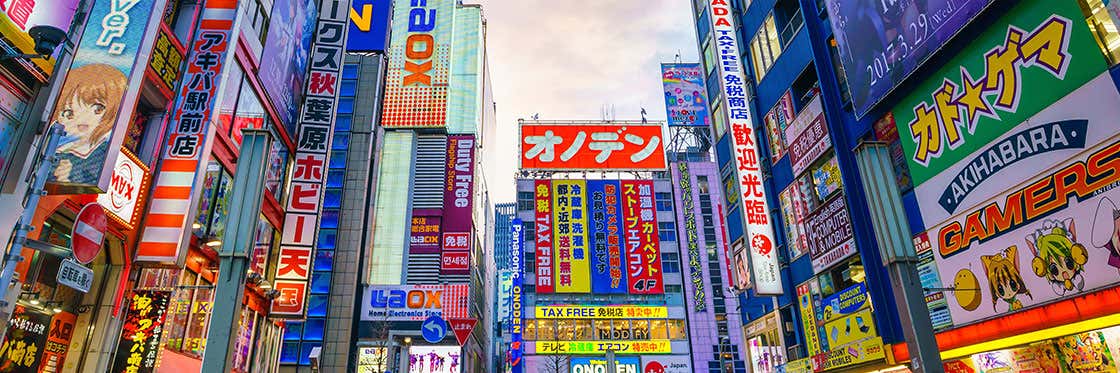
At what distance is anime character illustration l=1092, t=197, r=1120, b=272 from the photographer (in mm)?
10820

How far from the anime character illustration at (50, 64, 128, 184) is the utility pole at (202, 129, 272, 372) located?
14.5 ft

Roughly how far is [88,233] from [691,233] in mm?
55171

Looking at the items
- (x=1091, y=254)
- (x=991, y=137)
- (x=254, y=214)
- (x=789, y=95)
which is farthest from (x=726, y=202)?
(x=254, y=214)

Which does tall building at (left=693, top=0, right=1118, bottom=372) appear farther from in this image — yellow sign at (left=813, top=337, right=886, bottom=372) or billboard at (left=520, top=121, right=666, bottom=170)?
billboard at (left=520, top=121, right=666, bottom=170)

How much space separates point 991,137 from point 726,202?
17.5 metres

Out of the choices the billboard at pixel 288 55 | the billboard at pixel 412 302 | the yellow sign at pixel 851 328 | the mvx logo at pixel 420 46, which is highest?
the mvx logo at pixel 420 46

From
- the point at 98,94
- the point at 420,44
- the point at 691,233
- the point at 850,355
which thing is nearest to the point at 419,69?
the point at 420,44

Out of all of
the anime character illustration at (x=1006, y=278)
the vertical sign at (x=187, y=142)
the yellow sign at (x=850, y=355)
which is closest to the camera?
the anime character illustration at (x=1006, y=278)

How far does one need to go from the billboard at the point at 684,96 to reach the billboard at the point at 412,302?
32.8 m

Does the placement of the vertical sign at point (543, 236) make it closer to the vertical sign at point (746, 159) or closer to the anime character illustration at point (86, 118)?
the vertical sign at point (746, 159)

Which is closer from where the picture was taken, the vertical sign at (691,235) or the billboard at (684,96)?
the vertical sign at (691,235)

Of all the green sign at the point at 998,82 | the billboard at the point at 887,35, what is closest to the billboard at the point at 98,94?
the billboard at the point at 887,35

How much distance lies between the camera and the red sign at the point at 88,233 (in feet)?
31.2

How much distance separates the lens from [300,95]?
2584cm
